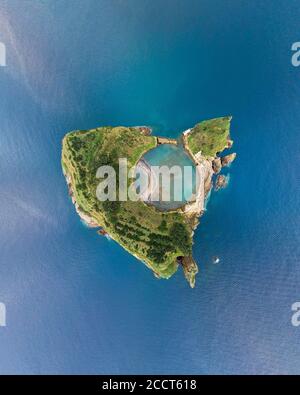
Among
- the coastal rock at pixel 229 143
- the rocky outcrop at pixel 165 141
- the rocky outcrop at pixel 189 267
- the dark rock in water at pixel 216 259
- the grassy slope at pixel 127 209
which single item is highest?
the rocky outcrop at pixel 165 141

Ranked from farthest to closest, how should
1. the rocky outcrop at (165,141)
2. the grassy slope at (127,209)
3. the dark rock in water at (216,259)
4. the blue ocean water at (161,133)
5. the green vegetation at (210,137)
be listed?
the dark rock in water at (216,259)
the rocky outcrop at (165,141)
the blue ocean water at (161,133)
the green vegetation at (210,137)
the grassy slope at (127,209)

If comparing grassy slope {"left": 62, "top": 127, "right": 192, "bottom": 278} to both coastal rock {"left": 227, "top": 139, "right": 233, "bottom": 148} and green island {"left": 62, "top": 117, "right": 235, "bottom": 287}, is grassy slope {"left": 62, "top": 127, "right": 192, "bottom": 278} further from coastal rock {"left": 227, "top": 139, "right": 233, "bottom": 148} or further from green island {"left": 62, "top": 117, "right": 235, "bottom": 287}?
coastal rock {"left": 227, "top": 139, "right": 233, "bottom": 148}

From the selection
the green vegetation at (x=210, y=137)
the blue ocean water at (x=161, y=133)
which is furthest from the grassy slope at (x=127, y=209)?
the green vegetation at (x=210, y=137)

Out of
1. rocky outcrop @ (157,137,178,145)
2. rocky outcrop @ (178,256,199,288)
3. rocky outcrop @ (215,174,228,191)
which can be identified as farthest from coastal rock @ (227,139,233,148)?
rocky outcrop @ (178,256,199,288)

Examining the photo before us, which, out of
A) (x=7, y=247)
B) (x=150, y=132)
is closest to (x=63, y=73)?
(x=150, y=132)

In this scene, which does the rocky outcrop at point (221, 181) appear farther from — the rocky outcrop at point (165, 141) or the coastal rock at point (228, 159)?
the rocky outcrop at point (165, 141)

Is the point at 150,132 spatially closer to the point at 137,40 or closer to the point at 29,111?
the point at 137,40
